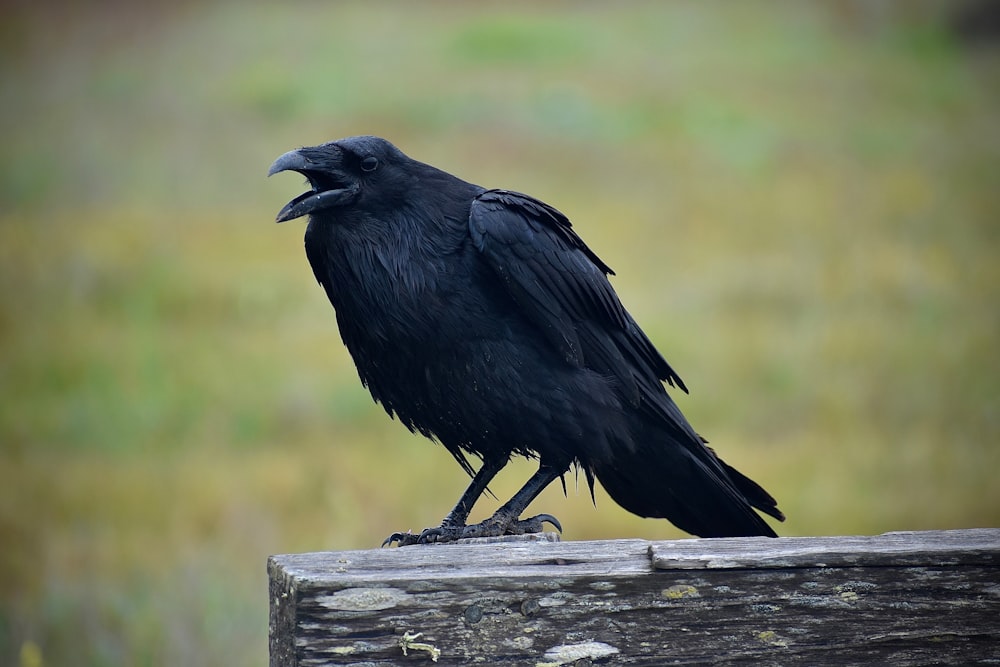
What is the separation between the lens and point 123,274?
8.47m

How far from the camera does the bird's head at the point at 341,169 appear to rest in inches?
Result: 133

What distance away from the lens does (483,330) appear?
3.45 metres

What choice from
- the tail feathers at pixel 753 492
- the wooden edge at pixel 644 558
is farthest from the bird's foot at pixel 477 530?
the wooden edge at pixel 644 558

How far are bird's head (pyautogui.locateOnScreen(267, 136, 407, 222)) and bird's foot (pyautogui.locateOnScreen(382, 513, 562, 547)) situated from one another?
1.06m

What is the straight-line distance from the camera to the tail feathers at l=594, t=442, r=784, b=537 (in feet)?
12.1

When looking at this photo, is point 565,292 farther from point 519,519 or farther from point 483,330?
point 519,519

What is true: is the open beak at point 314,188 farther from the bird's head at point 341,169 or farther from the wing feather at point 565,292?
the wing feather at point 565,292

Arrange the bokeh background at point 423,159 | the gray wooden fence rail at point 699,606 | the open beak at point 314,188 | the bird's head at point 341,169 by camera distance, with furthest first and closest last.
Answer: the bokeh background at point 423,159 < the bird's head at point 341,169 < the open beak at point 314,188 < the gray wooden fence rail at point 699,606

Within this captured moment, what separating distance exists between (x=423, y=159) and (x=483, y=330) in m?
5.75

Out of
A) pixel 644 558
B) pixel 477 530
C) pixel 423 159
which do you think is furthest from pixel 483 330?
pixel 423 159

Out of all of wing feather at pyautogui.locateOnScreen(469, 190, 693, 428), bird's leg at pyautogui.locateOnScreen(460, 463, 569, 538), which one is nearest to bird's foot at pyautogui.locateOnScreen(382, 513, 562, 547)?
bird's leg at pyautogui.locateOnScreen(460, 463, 569, 538)

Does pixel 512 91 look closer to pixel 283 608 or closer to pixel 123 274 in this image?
pixel 123 274

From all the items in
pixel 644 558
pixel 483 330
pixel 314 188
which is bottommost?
pixel 644 558

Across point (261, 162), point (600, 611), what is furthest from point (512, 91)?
point (600, 611)
